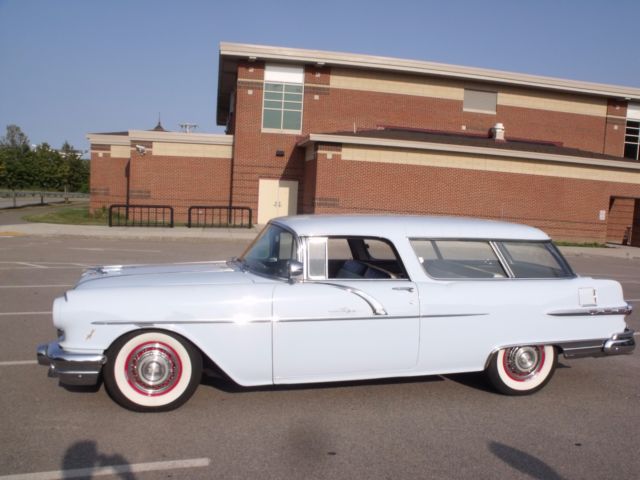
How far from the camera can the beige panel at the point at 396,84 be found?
26.9 m

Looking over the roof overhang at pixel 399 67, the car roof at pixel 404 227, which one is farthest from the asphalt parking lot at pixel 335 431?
the roof overhang at pixel 399 67

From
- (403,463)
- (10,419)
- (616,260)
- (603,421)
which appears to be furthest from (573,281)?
(616,260)

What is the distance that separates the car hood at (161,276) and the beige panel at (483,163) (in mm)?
19152

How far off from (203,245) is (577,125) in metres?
21.4

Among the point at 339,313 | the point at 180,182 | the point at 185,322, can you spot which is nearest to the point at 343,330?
the point at 339,313

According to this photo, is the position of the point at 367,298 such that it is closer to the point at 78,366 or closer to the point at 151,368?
the point at 151,368

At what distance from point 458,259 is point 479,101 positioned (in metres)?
25.0

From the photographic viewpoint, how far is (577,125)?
29969mm

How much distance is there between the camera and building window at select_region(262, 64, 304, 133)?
1042 inches

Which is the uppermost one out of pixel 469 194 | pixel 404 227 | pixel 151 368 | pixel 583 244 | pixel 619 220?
pixel 469 194

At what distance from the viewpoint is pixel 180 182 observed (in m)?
27.5

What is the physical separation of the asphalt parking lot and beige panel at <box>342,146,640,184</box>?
61.5 ft

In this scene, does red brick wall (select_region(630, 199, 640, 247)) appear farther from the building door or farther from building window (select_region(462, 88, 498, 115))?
the building door

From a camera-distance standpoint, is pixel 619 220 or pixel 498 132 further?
pixel 619 220
